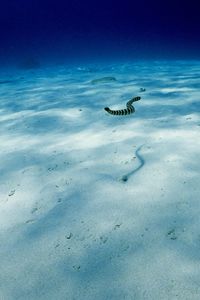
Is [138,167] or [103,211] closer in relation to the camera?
[103,211]

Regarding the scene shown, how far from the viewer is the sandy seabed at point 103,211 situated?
2.36 m

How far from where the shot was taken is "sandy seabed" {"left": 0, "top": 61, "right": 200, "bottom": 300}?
2.36 meters

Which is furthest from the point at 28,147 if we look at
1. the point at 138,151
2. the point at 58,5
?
the point at 58,5

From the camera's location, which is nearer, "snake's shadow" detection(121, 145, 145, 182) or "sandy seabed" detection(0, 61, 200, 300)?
"sandy seabed" detection(0, 61, 200, 300)

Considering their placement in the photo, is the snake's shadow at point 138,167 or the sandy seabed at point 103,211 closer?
the sandy seabed at point 103,211

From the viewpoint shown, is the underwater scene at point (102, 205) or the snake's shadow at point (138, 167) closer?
the underwater scene at point (102, 205)

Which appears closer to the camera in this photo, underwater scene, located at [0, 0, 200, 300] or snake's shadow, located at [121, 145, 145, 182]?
underwater scene, located at [0, 0, 200, 300]

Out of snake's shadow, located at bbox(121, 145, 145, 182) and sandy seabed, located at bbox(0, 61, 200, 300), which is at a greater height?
snake's shadow, located at bbox(121, 145, 145, 182)

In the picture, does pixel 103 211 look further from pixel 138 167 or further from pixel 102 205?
pixel 138 167

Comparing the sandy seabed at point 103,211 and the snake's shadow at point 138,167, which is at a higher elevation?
the snake's shadow at point 138,167

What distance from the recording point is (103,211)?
126 inches

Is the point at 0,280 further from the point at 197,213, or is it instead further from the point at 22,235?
the point at 197,213

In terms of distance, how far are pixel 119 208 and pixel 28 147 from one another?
273cm

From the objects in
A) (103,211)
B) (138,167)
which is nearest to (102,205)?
(103,211)
